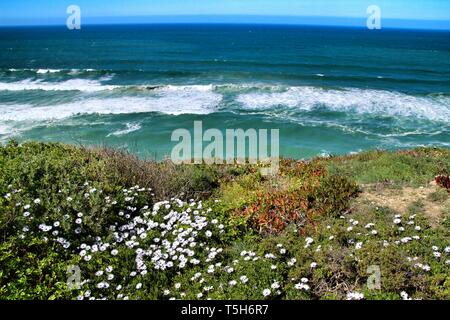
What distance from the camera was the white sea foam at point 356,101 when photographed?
34750 millimetres

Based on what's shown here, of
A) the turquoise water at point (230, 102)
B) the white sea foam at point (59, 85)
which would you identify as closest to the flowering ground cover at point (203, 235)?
the turquoise water at point (230, 102)

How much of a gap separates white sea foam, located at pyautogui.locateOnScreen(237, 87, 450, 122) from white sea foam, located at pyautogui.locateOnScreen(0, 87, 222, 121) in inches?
137

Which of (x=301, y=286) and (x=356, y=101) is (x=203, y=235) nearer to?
(x=301, y=286)

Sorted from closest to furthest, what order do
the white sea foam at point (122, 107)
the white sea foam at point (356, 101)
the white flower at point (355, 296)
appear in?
the white flower at point (355, 296), the white sea foam at point (122, 107), the white sea foam at point (356, 101)

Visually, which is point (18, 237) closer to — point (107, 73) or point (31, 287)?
point (31, 287)

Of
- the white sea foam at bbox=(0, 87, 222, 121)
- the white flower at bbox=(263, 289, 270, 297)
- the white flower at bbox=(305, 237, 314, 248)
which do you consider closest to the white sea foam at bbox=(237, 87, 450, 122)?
the white sea foam at bbox=(0, 87, 222, 121)

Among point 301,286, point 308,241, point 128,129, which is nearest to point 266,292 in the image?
point 301,286

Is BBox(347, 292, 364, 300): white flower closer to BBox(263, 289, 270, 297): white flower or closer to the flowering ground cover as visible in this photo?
the flowering ground cover

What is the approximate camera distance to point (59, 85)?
4544 cm

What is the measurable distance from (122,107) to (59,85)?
13.6m

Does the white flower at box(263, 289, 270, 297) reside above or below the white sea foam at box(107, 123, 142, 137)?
above

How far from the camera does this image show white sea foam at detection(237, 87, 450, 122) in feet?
114

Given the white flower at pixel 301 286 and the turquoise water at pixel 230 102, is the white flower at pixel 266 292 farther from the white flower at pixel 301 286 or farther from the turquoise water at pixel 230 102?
the turquoise water at pixel 230 102

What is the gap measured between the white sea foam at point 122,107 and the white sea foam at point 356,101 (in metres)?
3.49
